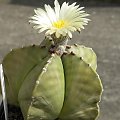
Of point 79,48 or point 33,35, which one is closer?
point 79,48

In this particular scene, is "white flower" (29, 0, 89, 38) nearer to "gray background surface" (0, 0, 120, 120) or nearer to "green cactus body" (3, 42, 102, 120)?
"green cactus body" (3, 42, 102, 120)

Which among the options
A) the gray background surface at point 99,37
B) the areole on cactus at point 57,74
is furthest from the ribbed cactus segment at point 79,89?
the gray background surface at point 99,37

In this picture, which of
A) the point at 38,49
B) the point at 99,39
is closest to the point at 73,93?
the point at 38,49

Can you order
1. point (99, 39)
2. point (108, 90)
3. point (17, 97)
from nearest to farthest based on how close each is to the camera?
point (17, 97) < point (108, 90) < point (99, 39)

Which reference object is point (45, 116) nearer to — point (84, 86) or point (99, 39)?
point (84, 86)

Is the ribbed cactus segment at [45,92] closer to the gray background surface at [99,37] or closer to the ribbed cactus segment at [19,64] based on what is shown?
the ribbed cactus segment at [19,64]

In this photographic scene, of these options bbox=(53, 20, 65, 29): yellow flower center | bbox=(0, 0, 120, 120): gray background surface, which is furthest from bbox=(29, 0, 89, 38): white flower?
bbox=(0, 0, 120, 120): gray background surface

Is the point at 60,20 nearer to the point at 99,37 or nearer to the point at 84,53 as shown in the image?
the point at 84,53
